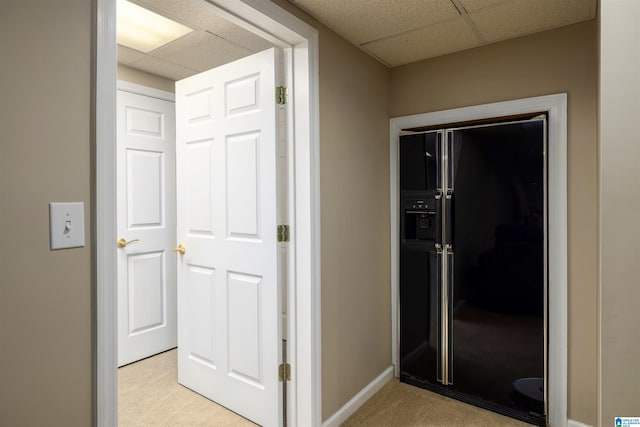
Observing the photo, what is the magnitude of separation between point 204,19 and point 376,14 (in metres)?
0.97

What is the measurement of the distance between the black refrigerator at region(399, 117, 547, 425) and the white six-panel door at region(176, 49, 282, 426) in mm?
1048

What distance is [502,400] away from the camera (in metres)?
2.21

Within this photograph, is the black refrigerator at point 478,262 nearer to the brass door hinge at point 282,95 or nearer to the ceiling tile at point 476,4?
the ceiling tile at point 476,4

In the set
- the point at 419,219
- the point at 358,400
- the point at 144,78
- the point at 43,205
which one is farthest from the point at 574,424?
the point at 144,78

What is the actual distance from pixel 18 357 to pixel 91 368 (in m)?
0.20

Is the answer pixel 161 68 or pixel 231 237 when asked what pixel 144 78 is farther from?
pixel 231 237

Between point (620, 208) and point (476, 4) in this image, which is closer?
point (620, 208)

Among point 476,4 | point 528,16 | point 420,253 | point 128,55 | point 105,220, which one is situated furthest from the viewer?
point 128,55

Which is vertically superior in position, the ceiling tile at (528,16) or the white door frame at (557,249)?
the ceiling tile at (528,16)

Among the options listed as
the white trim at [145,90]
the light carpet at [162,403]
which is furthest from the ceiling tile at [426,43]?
the light carpet at [162,403]

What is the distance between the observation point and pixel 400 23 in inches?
78.3

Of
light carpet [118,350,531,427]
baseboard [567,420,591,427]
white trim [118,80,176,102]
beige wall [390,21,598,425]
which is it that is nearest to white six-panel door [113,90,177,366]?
white trim [118,80,176,102]

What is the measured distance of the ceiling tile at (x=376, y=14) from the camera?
5.87 feet

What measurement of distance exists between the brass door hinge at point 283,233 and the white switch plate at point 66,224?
1024mm
